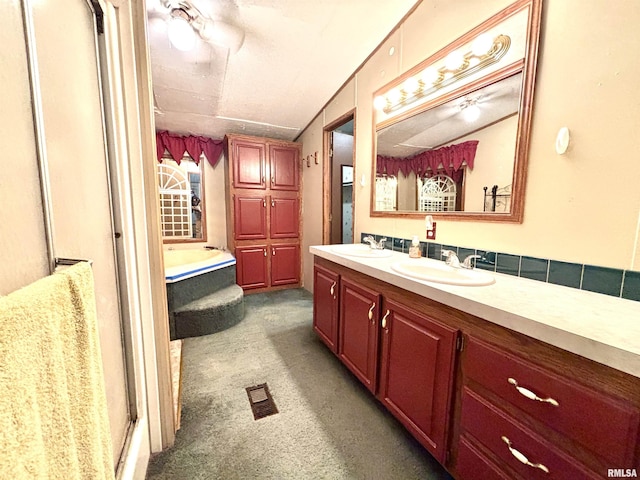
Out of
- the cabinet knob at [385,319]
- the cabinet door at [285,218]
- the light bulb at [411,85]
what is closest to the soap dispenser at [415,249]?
the cabinet knob at [385,319]

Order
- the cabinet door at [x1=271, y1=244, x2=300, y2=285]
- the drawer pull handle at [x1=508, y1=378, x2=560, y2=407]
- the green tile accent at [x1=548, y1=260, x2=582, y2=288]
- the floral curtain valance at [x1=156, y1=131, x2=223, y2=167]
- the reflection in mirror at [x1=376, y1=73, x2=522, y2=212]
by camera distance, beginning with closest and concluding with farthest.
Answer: the drawer pull handle at [x1=508, y1=378, x2=560, y2=407]
the green tile accent at [x1=548, y1=260, x2=582, y2=288]
the reflection in mirror at [x1=376, y1=73, x2=522, y2=212]
the floral curtain valance at [x1=156, y1=131, x2=223, y2=167]
the cabinet door at [x1=271, y1=244, x2=300, y2=285]

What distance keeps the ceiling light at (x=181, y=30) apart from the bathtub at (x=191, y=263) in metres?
1.56

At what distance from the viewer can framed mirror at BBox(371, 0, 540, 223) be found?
1209 millimetres

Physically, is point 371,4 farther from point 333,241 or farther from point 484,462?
point 484,462

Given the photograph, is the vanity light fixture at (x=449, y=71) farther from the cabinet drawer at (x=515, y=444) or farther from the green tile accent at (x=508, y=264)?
the cabinet drawer at (x=515, y=444)

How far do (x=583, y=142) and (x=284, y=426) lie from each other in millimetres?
1927

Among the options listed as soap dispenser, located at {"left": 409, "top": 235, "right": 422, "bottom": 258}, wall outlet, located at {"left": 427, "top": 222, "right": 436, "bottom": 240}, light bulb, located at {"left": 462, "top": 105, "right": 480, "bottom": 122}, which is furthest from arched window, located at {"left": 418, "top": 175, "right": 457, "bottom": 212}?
light bulb, located at {"left": 462, "top": 105, "right": 480, "bottom": 122}

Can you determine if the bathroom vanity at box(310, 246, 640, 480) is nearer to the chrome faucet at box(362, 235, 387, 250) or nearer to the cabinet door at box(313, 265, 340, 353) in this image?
the cabinet door at box(313, 265, 340, 353)

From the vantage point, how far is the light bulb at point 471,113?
142 centimetres

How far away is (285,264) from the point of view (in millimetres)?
3816

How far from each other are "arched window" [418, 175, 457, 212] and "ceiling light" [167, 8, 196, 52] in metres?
1.75

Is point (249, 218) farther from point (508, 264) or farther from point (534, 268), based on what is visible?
point (534, 268)

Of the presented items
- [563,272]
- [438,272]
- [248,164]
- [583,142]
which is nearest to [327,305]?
[438,272]

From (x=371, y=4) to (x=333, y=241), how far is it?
2228 millimetres
